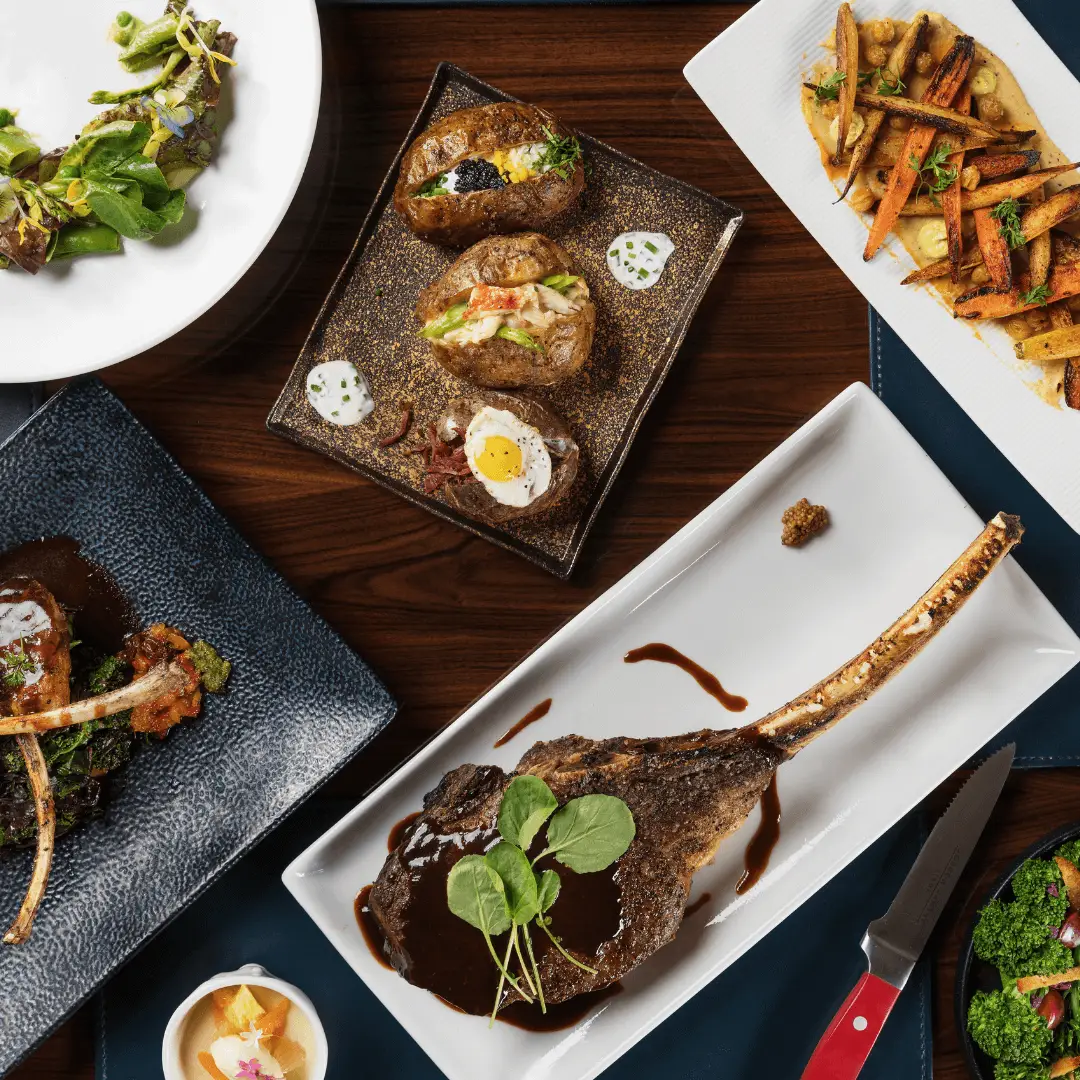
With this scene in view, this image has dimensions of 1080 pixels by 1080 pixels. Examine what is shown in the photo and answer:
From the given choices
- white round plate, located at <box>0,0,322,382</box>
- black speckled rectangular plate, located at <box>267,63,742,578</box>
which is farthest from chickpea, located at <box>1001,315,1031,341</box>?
white round plate, located at <box>0,0,322,382</box>

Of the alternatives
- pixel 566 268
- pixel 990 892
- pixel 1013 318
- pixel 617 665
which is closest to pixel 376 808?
pixel 617 665

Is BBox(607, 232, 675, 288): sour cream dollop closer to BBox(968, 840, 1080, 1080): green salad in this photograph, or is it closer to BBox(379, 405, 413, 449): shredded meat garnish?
BBox(379, 405, 413, 449): shredded meat garnish

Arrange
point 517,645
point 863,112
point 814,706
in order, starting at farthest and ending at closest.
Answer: point 517,645, point 863,112, point 814,706

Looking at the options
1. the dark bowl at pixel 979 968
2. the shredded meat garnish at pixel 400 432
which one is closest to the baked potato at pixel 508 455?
the shredded meat garnish at pixel 400 432

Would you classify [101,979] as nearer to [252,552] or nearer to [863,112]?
[252,552]

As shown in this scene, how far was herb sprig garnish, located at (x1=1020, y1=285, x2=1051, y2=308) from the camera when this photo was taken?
7.19 ft

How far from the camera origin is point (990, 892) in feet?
7.47

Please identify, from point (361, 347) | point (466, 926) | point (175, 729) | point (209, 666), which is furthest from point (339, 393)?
point (466, 926)

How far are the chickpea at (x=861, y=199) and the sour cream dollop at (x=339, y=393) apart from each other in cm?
130

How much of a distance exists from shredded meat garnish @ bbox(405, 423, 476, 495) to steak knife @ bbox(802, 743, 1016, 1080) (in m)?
1.47

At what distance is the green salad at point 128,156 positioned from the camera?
6.95 ft

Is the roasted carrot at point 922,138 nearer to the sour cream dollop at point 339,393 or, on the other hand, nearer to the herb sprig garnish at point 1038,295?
the herb sprig garnish at point 1038,295

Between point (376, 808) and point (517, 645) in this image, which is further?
point (517, 645)

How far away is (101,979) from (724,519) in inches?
74.7
